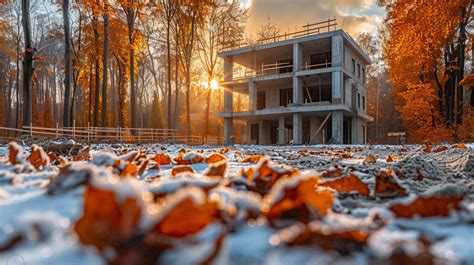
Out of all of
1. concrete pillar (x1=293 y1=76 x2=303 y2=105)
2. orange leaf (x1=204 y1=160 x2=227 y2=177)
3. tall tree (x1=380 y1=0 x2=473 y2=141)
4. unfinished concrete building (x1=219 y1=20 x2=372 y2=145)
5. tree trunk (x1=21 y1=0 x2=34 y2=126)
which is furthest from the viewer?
concrete pillar (x1=293 y1=76 x2=303 y2=105)

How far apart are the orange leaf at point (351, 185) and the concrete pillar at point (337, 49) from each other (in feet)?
62.5

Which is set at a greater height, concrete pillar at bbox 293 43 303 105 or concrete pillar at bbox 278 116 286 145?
concrete pillar at bbox 293 43 303 105

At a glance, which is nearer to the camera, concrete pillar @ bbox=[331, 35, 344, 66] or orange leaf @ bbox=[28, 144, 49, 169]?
orange leaf @ bbox=[28, 144, 49, 169]

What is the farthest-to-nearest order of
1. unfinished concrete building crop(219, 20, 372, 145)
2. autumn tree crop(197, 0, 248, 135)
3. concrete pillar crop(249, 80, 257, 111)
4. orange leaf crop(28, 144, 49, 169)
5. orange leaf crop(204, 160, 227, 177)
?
autumn tree crop(197, 0, 248, 135) < concrete pillar crop(249, 80, 257, 111) < unfinished concrete building crop(219, 20, 372, 145) < orange leaf crop(28, 144, 49, 169) < orange leaf crop(204, 160, 227, 177)

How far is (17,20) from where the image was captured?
27.4m

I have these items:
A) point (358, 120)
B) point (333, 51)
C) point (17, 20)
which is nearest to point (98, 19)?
point (17, 20)

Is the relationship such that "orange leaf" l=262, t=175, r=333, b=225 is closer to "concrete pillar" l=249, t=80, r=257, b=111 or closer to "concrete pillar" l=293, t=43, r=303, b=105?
"concrete pillar" l=293, t=43, r=303, b=105

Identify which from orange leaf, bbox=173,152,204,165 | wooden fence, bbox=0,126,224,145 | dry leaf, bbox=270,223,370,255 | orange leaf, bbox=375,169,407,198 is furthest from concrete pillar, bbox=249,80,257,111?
dry leaf, bbox=270,223,370,255

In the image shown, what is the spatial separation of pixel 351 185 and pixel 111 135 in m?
17.8

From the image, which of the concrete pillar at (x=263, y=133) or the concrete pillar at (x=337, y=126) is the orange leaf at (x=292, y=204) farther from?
the concrete pillar at (x=263, y=133)

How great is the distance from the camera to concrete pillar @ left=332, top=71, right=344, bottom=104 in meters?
18.4

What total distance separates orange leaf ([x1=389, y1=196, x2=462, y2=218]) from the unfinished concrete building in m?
17.8

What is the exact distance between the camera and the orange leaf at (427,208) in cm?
70

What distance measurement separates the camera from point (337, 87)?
18.6 meters
